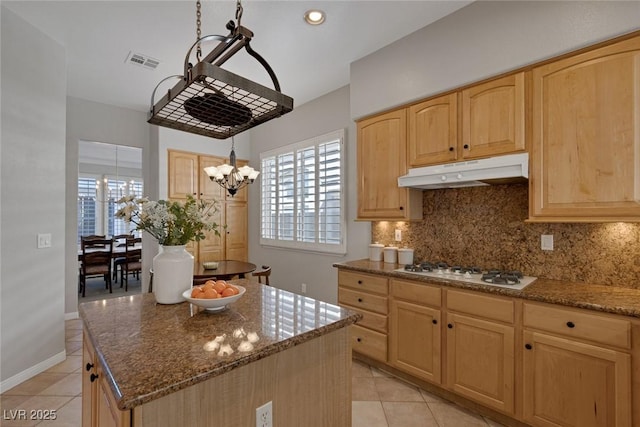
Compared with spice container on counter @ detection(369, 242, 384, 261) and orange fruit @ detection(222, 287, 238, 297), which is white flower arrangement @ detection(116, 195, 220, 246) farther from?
spice container on counter @ detection(369, 242, 384, 261)

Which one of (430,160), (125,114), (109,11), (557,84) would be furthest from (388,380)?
(125,114)

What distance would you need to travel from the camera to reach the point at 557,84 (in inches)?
78.4

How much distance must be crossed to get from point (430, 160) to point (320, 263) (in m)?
2.05

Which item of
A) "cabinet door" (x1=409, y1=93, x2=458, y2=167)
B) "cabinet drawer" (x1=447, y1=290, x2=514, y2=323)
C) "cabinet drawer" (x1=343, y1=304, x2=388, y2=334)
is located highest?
"cabinet door" (x1=409, y1=93, x2=458, y2=167)

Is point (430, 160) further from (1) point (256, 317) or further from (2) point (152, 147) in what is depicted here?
(2) point (152, 147)

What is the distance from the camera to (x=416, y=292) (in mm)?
2404

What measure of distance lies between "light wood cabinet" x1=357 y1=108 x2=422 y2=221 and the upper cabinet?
125 mm

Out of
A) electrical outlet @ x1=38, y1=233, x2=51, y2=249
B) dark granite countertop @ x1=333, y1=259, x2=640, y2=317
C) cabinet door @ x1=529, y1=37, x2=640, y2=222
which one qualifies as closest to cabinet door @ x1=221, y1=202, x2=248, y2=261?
electrical outlet @ x1=38, y1=233, x2=51, y2=249

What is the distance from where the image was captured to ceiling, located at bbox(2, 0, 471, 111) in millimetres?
2402

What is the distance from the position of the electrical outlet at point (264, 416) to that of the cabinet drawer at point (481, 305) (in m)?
1.52

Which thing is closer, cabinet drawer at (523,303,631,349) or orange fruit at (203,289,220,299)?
orange fruit at (203,289,220,299)

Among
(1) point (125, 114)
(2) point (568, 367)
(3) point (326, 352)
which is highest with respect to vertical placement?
(1) point (125, 114)

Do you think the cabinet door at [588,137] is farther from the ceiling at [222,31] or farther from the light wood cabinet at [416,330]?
the ceiling at [222,31]

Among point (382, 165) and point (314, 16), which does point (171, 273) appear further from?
point (314, 16)
